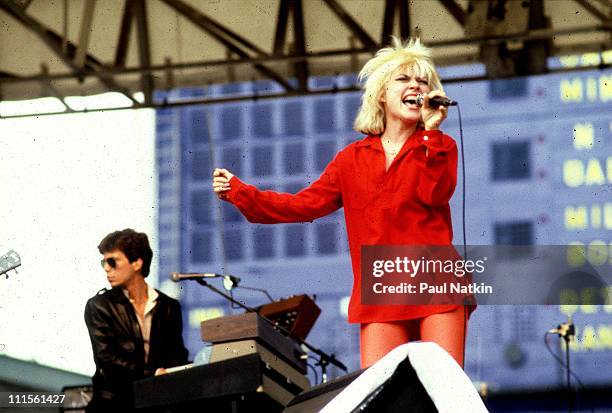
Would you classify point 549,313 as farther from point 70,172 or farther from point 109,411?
point 70,172

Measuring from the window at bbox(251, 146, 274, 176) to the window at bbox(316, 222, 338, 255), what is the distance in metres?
0.35

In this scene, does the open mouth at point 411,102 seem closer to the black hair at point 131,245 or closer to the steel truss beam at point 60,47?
the black hair at point 131,245

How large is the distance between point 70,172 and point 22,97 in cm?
51

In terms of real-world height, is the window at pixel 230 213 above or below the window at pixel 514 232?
above

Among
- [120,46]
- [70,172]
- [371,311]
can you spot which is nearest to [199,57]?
[120,46]

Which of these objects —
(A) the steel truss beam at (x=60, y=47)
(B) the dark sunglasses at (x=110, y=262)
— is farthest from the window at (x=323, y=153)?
(A) the steel truss beam at (x=60, y=47)

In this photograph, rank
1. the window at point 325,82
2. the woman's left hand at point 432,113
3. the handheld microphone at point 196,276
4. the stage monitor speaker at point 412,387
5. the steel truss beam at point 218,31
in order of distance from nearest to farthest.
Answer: the stage monitor speaker at point 412,387, the woman's left hand at point 432,113, the handheld microphone at point 196,276, the window at point 325,82, the steel truss beam at point 218,31

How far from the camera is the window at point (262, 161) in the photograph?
4.82 m

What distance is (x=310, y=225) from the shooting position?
15.9 feet

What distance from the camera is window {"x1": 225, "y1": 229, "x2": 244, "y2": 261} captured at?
4812 mm

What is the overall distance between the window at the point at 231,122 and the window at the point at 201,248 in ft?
1.56

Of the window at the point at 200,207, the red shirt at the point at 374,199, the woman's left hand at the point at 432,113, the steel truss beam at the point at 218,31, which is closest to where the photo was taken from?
the woman's left hand at the point at 432,113

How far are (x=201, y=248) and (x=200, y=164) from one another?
40cm

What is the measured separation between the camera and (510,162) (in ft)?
15.8
